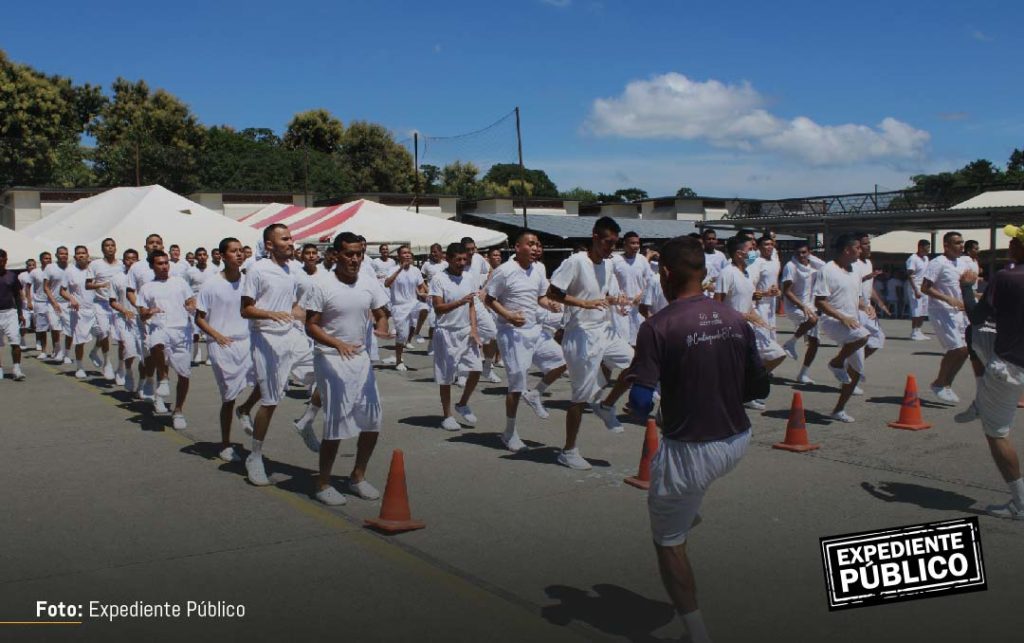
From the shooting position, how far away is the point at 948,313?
12.0m

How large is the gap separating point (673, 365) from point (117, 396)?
10668mm

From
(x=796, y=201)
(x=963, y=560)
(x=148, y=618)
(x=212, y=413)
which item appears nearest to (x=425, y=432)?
(x=212, y=413)

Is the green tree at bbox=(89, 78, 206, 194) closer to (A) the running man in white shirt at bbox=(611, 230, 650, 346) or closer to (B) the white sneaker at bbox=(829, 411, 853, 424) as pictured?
(A) the running man in white shirt at bbox=(611, 230, 650, 346)

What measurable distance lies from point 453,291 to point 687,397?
7631mm

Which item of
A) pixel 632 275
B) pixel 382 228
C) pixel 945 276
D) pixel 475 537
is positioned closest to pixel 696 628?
pixel 475 537

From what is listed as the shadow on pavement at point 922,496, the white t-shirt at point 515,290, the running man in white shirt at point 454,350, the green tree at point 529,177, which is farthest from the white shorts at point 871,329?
the green tree at point 529,177

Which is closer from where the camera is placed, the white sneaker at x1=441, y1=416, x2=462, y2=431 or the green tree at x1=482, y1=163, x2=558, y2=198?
the white sneaker at x1=441, y1=416, x2=462, y2=431

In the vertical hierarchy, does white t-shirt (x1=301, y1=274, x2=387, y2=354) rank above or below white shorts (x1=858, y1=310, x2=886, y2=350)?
above

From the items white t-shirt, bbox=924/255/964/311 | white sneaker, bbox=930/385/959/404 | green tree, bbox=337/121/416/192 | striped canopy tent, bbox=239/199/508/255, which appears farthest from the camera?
green tree, bbox=337/121/416/192

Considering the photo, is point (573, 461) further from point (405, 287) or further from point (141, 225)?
point (141, 225)

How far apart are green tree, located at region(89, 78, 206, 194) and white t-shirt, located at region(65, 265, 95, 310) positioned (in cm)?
3368

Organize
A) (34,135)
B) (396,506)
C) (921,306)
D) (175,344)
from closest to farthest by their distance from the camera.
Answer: (396,506), (175,344), (921,306), (34,135)

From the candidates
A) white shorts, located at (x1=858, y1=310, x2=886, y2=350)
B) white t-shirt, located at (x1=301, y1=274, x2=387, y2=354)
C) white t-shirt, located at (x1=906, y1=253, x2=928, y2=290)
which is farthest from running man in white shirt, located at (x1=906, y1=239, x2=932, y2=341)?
white t-shirt, located at (x1=301, y1=274, x2=387, y2=354)

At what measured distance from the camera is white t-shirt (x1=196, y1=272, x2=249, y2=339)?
29.7ft
